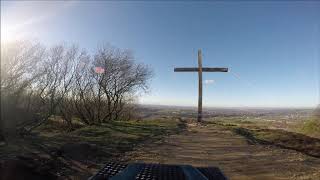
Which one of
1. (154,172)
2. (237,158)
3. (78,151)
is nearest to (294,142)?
(237,158)

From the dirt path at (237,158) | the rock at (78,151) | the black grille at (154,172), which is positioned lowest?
the dirt path at (237,158)

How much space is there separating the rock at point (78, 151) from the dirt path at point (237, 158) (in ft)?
3.52

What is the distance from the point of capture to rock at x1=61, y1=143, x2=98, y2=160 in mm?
8391

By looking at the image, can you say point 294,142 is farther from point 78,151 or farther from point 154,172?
point 154,172

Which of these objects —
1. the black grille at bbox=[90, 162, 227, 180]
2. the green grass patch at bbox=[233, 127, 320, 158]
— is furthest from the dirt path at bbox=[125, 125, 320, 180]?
the black grille at bbox=[90, 162, 227, 180]

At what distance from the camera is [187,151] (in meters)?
10.4

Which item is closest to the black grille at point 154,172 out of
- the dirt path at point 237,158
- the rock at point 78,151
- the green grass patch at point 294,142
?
the dirt path at point 237,158

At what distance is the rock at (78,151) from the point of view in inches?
330

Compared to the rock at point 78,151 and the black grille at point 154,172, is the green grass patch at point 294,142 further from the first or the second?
the black grille at point 154,172

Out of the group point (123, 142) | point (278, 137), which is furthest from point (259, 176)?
point (278, 137)

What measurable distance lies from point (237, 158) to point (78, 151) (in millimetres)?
4445

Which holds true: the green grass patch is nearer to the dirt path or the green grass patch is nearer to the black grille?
the dirt path

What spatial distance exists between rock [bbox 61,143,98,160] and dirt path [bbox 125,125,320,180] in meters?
1.07

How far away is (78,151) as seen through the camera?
8.83 m
